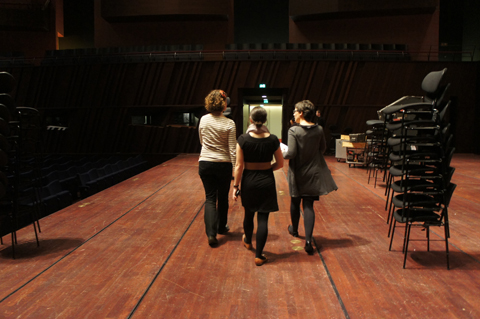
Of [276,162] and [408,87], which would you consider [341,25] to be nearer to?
[408,87]

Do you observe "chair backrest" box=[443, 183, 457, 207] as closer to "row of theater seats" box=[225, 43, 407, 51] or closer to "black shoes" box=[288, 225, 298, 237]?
"black shoes" box=[288, 225, 298, 237]

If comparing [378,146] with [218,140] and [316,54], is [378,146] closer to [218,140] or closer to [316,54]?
[218,140]

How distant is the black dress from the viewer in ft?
10.0

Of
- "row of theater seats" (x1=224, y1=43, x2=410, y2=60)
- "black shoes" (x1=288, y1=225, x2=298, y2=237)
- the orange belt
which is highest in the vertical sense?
"row of theater seats" (x1=224, y1=43, x2=410, y2=60)

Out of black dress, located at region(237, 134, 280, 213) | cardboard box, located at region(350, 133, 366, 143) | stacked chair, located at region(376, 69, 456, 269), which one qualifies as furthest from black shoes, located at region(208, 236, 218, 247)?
cardboard box, located at region(350, 133, 366, 143)

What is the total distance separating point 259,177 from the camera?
3.09m

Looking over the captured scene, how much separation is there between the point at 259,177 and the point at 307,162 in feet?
1.90

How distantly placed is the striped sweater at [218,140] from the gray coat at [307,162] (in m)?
0.51

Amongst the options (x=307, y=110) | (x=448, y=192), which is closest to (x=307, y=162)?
(x=307, y=110)

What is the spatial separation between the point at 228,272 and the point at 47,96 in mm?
13331

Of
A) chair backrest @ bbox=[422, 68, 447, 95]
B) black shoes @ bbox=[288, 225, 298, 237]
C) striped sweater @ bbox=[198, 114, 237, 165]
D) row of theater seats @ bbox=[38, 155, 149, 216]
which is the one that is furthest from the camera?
row of theater seats @ bbox=[38, 155, 149, 216]

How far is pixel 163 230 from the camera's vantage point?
4.24m

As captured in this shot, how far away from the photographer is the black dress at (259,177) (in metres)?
3.06

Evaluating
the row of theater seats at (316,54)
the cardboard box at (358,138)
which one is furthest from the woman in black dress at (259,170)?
the row of theater seats at (316,54)
